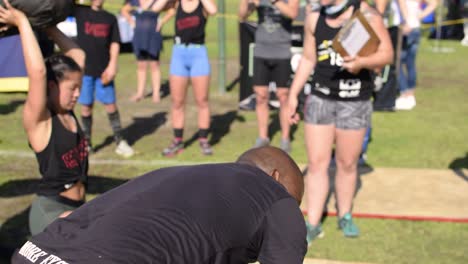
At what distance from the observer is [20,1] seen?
3725 millimetres

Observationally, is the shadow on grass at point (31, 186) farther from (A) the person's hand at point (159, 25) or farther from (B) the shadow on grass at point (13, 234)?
(A) the person's hand at point (159, 25)

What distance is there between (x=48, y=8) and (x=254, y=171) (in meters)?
1.92

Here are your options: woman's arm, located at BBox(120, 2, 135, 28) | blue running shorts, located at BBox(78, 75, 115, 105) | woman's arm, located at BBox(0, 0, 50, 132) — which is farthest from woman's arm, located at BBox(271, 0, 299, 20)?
woman's arm, located at BBox(120, 2, 135, 28)

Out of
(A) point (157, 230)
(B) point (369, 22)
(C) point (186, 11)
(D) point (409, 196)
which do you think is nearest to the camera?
(A) point (157, 230)

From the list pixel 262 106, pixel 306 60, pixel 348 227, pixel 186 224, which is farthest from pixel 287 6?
pixel 186 224

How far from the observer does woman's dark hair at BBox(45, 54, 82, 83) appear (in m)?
3.99

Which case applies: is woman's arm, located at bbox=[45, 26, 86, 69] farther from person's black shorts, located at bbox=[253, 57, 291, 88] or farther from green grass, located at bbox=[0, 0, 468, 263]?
person's black shorts, located at bbox=[253, 57, 291, 88]

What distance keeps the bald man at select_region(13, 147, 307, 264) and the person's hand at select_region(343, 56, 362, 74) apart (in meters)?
2.72

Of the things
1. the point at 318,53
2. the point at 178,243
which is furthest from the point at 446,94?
the point at 178,243

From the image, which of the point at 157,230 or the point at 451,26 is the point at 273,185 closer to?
the point at 157,230

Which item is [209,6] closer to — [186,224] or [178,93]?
[178,93]

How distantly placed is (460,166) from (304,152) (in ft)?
6.15

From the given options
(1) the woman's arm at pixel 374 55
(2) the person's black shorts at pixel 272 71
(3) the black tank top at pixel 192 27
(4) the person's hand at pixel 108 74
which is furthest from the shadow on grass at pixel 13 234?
(2) the person's black shorts at pixel 272 71

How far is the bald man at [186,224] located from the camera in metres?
2.24
